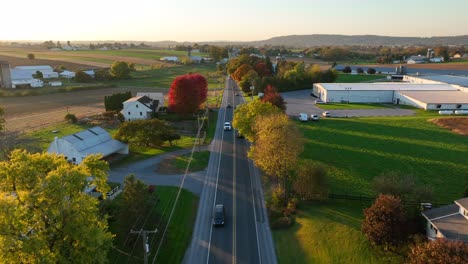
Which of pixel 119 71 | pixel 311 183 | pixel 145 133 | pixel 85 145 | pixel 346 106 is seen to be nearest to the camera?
pixel 311 183

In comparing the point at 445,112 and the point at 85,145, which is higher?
the point at 85,145

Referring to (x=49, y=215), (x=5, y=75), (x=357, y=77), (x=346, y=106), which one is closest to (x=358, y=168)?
(x=49, y=215)

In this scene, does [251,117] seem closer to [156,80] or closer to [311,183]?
[311,183]

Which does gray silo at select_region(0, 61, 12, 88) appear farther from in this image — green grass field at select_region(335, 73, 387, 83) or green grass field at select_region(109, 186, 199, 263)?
green grass field at select_region(335, 73, 387, 83)

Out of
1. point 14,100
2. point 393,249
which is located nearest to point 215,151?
point 393,249

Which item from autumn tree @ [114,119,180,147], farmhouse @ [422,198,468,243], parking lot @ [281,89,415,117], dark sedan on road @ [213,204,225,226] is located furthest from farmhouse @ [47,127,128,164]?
parking lot @ [281,89,415,117]

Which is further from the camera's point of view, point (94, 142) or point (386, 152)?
point (386, 152)

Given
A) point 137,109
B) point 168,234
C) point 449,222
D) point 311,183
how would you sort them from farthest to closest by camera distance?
point 137,109, point 311,183, point 168,234, point 449,222
